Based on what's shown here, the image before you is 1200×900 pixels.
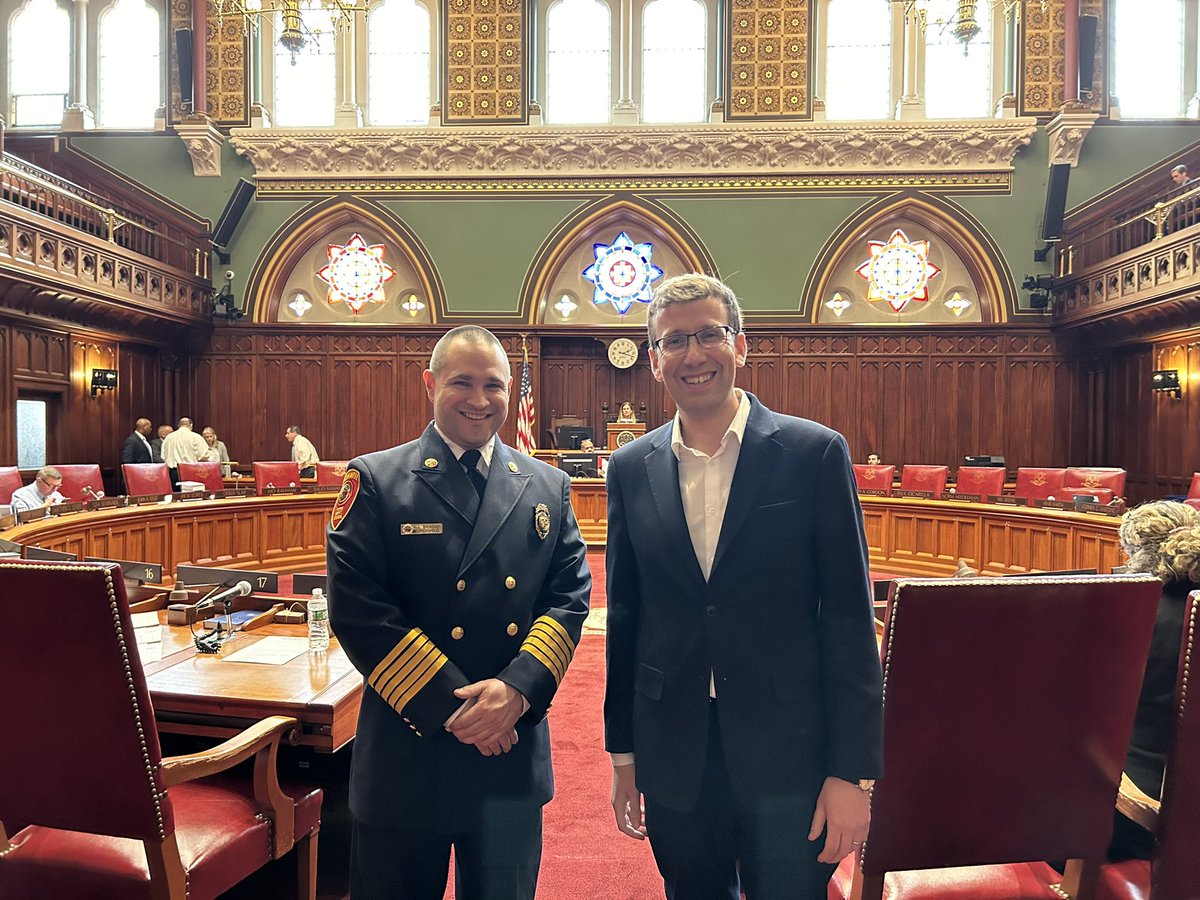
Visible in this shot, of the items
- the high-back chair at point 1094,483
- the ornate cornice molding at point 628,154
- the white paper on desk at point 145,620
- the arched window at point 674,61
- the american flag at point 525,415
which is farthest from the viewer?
the arched window at point 674,61

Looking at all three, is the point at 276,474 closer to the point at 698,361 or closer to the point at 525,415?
the point at 525,415

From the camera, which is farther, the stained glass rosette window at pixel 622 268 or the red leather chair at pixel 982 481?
the stained glass rosette window at pixel 622 268

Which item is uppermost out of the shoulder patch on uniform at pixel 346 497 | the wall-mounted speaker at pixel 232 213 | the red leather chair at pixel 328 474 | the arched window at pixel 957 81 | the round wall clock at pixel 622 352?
the arched window at pixel 957 81

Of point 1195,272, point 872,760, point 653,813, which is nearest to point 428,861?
point 653,813

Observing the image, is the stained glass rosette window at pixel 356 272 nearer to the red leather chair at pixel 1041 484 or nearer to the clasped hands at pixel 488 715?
the red leather chair at pixel 1041 484

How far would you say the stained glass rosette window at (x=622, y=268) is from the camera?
12.1 meters

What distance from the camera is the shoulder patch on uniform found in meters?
1.59

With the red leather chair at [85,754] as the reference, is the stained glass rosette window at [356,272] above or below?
above

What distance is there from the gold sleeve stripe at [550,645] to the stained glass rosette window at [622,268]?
10.8 m

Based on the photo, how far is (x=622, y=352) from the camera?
11836 mm

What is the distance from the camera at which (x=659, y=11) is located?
465 inches

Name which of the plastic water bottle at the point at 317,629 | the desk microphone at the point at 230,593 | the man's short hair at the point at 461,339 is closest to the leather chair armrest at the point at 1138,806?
the man's short hair at the point at 461,339

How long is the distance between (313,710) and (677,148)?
36.2 feet

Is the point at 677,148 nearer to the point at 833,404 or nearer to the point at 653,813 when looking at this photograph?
the point at 833,404
